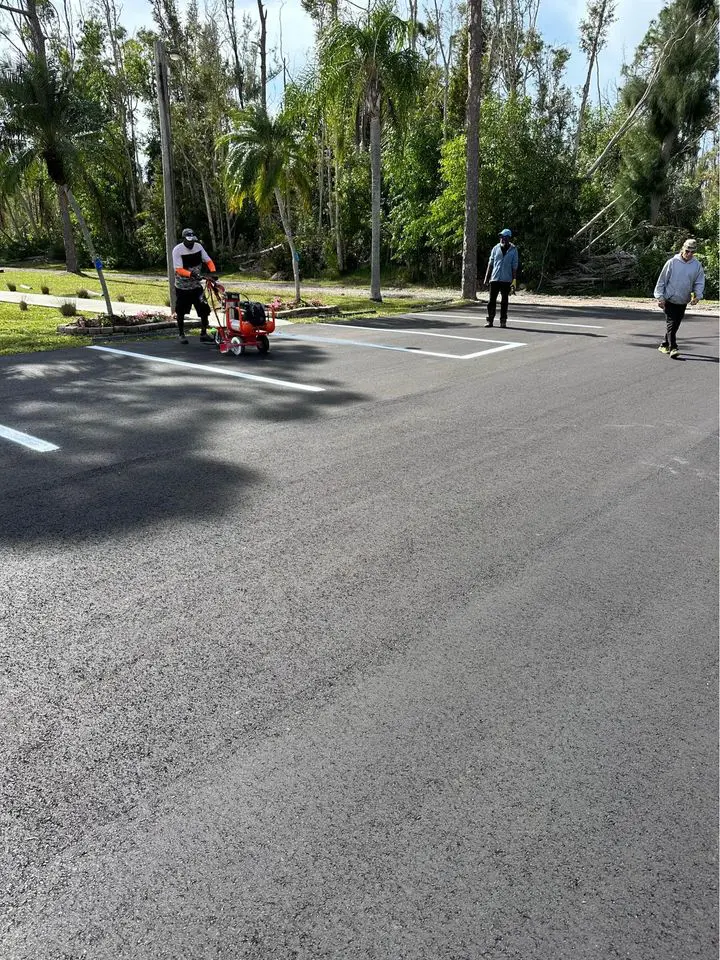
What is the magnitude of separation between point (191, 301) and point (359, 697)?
10015 millimetres

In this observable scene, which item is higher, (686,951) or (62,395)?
(62,395)

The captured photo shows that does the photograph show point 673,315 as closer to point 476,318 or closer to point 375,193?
point 476,318

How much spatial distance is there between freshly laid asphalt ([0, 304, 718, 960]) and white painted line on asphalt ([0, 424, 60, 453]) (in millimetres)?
98

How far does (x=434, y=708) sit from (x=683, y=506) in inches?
122

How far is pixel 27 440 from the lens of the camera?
6.71 metres

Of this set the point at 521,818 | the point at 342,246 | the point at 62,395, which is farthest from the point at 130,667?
the point at 342,246

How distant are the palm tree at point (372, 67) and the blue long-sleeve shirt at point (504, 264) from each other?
6813 millimetres

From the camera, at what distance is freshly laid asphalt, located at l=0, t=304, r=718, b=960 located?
7.02 ft

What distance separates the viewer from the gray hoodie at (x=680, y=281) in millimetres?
10656

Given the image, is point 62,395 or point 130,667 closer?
point 130,667

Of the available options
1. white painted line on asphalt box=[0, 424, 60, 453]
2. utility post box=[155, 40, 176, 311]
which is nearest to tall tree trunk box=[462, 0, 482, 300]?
utility post box=[155, 40, 176, 311]

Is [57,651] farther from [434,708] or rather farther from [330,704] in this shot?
[434,708]

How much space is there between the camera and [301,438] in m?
6.79

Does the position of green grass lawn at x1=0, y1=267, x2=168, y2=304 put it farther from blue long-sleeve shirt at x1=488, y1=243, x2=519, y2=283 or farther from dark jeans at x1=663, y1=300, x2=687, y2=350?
dark jeans at x1=663, y1=300, x2=687, y2=350
